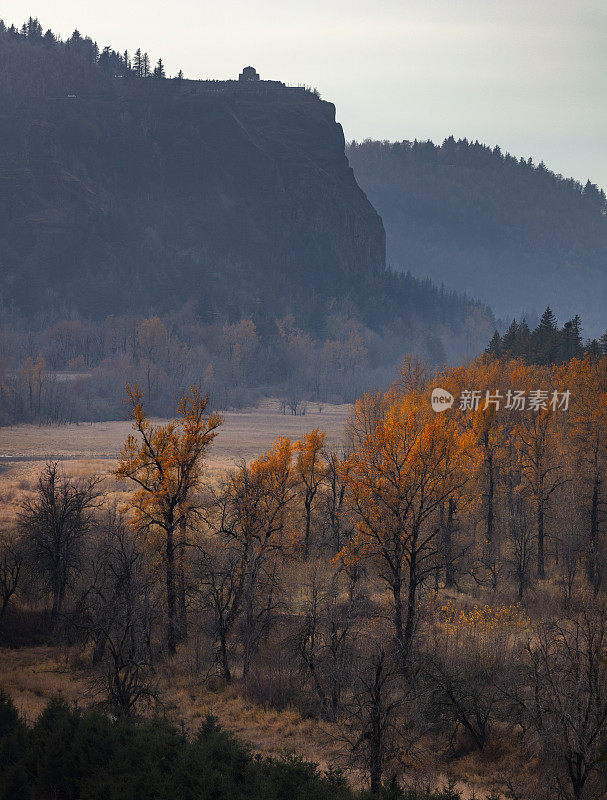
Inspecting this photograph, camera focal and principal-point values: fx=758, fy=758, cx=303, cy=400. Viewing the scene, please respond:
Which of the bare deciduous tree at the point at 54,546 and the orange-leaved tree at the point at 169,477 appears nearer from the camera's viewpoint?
the orange-leaved tree at the point at 169,477

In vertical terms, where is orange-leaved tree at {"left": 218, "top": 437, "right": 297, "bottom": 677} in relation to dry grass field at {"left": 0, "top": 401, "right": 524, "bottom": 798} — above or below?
above

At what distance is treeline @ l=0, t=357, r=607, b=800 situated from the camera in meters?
27.7

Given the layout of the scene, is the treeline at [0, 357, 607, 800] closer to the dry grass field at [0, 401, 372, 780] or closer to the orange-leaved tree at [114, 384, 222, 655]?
the orange-leaved tree at [114, 384, 222, 655]

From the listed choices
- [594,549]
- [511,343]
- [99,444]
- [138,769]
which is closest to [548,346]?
[511,343]

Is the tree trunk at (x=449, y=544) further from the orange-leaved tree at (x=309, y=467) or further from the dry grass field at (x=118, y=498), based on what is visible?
the dry grass field at (x=118, y=498)

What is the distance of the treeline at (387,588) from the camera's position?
1092 inches

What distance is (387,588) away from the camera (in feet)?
121

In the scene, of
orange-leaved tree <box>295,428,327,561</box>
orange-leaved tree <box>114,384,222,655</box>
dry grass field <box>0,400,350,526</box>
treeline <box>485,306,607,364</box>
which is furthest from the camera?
treeline <box>485,306,607,364</box>

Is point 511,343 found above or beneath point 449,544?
above

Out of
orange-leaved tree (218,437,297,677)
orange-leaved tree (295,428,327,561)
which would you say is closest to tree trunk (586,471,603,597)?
orange-leaved tree (295,428,327,561)

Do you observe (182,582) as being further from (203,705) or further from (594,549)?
(594,549)

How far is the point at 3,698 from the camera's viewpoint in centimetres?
2389

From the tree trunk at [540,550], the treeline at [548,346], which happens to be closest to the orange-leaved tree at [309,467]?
the tree trunk at [540,550]

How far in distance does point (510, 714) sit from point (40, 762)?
1834cm
